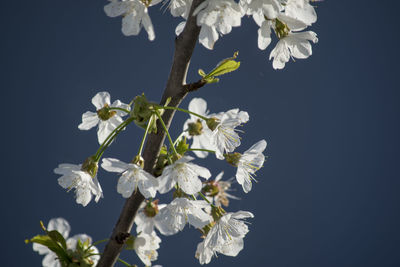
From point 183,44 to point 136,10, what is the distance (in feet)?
0.24

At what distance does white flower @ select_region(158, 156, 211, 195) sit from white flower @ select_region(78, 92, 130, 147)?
6.2 inches

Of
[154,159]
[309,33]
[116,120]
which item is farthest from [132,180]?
[309,33]

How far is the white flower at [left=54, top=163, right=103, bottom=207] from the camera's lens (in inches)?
20.0

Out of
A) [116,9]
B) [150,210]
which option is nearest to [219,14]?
[116,9]

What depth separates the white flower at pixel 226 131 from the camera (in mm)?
539

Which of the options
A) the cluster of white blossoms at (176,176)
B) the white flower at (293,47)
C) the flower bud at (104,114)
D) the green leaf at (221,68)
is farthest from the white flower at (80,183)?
the white flower at (293,47)

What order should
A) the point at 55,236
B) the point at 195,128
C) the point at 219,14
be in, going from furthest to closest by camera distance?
the point at 195,128 → the point at 55,236 → the point at 219,14

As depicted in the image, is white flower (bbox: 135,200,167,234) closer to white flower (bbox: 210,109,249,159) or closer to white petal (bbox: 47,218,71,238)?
white flower (bbox: 210,109,249,159)

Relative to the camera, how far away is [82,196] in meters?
0.51

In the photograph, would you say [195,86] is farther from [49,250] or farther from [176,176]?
[49,250]

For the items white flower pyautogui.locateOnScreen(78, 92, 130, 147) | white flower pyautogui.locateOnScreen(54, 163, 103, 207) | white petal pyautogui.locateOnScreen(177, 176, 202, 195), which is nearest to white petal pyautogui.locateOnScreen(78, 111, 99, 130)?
white flower pyautogui.locateOnScreen(78, 92, 130, 147)

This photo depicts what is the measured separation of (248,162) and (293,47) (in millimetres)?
179

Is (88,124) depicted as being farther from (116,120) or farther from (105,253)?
(105,253)

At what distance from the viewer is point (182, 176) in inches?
19.2
